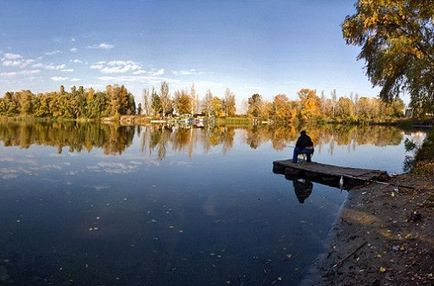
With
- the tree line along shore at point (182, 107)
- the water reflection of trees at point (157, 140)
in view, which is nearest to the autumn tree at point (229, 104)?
the tree line along shore at point (182, 107)

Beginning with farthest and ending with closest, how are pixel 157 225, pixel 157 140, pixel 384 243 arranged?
pixel 157 140 < pixel 157 225 < pixel 384 243

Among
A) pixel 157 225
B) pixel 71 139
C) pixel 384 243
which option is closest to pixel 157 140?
pixel 71 139

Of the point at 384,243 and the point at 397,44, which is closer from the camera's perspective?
the point at 384,243

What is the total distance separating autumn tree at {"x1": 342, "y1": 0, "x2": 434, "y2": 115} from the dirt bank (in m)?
9.65

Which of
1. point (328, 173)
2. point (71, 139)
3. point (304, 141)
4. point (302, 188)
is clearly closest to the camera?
point (302, 188)

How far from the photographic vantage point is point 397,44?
23.3 m

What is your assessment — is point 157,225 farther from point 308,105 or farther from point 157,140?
point 308,105

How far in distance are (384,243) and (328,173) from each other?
34.4 ft

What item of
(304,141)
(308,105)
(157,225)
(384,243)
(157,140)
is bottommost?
(157,225)

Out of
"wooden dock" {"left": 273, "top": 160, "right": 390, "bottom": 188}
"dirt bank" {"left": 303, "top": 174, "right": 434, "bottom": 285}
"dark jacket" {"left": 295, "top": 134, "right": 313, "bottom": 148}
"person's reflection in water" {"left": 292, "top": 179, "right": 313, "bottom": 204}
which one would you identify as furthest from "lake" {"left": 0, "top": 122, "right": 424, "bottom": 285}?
"dark jacket" {"left": 295, "top": 134, "right": 313, "bottom": 148}

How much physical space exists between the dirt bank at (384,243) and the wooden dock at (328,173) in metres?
4.18

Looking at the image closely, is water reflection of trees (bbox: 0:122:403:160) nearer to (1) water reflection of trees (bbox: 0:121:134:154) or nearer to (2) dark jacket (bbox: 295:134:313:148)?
(1) water reflection of trees (bbox: 0:121:134:154)

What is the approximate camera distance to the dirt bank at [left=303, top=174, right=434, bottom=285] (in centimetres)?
690

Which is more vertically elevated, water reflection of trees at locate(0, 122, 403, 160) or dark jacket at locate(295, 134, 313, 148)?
dark jacket at locate(295, 134, 313, 148)
